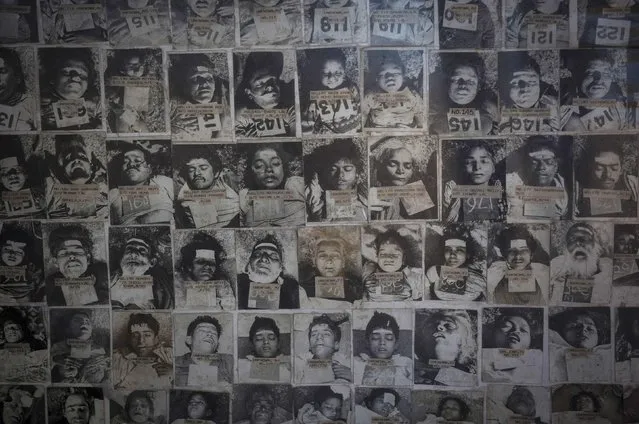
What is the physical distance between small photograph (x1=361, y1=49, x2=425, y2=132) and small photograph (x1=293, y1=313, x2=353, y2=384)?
530 mm

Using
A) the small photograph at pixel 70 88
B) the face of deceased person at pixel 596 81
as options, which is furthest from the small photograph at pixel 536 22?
the small photograph at pixel 70 88

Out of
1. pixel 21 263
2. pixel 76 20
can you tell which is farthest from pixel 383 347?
pixel 76 20

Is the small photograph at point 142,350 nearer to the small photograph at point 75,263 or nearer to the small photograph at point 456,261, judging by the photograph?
the small photograph at point 75,263

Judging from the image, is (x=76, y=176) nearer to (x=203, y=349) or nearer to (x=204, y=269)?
(x=204, y=269)

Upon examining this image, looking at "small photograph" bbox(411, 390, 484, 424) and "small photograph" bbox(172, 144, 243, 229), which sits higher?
"small photograph" bbox(172, 144, 243, 229)

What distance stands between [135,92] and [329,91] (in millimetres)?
515

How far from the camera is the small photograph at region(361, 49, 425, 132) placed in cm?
146

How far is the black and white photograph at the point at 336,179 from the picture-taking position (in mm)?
1479

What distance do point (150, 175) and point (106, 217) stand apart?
168 mm

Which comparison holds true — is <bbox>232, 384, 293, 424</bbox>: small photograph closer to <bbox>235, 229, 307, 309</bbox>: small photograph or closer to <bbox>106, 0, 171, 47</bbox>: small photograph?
<bbox>235, 229, 307, 309</bbox>: small photograph

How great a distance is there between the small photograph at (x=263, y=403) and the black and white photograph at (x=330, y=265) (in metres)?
0.26

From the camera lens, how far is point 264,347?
1527 mm

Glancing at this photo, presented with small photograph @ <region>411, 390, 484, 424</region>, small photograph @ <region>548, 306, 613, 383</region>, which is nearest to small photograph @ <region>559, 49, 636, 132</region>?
small photograph @ <region>548, 306, 613, 383</region>

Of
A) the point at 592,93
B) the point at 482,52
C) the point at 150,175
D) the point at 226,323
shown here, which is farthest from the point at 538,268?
the point at 150,175
